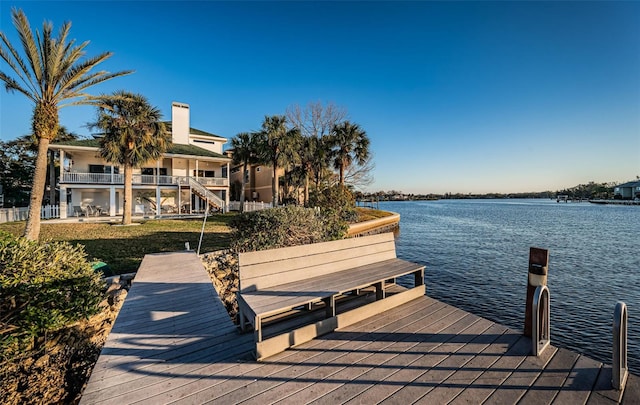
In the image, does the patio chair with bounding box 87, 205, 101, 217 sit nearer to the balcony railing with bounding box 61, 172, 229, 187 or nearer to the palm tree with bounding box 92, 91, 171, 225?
the balcony railing with bounding box 61, 172, 229, 187

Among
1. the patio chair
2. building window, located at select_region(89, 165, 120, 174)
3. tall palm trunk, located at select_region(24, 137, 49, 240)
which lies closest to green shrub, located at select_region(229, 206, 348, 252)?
tall palm trunk, located at select_region(24, 137, 49, 240)

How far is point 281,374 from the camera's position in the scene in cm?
280

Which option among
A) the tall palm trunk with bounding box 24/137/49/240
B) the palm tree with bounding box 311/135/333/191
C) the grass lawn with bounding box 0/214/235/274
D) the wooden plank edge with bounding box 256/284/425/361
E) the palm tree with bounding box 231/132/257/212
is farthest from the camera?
the palm tree with bounding box 311/135/333/191

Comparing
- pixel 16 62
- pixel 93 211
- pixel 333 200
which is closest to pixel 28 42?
pixel 16 62

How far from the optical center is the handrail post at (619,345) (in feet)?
7.93

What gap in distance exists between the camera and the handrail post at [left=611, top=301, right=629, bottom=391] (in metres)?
2.42

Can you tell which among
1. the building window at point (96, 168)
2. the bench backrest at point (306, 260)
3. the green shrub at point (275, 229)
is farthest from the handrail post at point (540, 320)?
the building window at point (96, 168)

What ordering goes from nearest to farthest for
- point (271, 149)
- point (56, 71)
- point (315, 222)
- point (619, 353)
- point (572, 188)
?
1. point (619, 353)
2. point (315, 222)
3. point (56, 71)
4. point (271, 149)
5. point (572, 188)

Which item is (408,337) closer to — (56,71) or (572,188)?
(56,71)

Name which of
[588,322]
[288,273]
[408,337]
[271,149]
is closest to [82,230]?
[271,149]

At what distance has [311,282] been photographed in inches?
156

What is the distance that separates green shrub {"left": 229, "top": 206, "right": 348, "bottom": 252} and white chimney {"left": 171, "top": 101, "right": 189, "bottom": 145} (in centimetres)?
2334

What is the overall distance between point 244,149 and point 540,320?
25153 mm

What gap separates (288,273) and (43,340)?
12.3 feet
